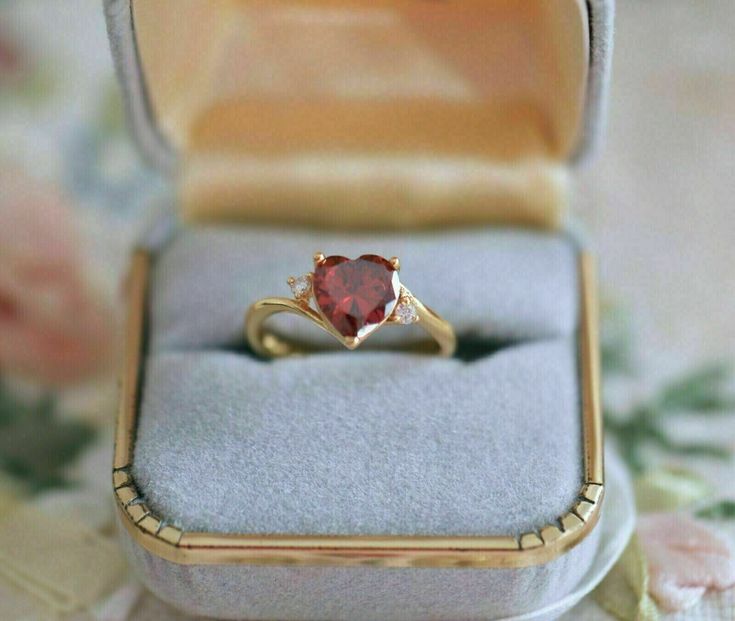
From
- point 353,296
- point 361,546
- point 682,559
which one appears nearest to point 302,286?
point 353,296

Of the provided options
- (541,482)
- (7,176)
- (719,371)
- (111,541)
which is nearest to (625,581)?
(541,482)

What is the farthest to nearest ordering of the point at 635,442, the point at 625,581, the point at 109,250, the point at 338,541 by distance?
the point at 109,250, the point at 635,442, the point at 625,581, the point at 338,541

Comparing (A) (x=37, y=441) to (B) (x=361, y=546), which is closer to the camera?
(B) (x=361, y=546)

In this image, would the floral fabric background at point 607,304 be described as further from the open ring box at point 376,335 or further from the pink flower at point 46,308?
the open ring box at point 376,335

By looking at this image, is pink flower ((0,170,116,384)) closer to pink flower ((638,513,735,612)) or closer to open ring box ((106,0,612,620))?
open ring box ((106,0,612,620))

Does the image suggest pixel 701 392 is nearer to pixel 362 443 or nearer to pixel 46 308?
pixel 362 443

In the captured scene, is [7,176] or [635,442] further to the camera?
[7,176]

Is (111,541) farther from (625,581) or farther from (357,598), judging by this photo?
(625,581)

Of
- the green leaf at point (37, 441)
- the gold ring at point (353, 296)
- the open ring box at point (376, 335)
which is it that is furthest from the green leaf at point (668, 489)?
the green leaf at point (37, 441)
